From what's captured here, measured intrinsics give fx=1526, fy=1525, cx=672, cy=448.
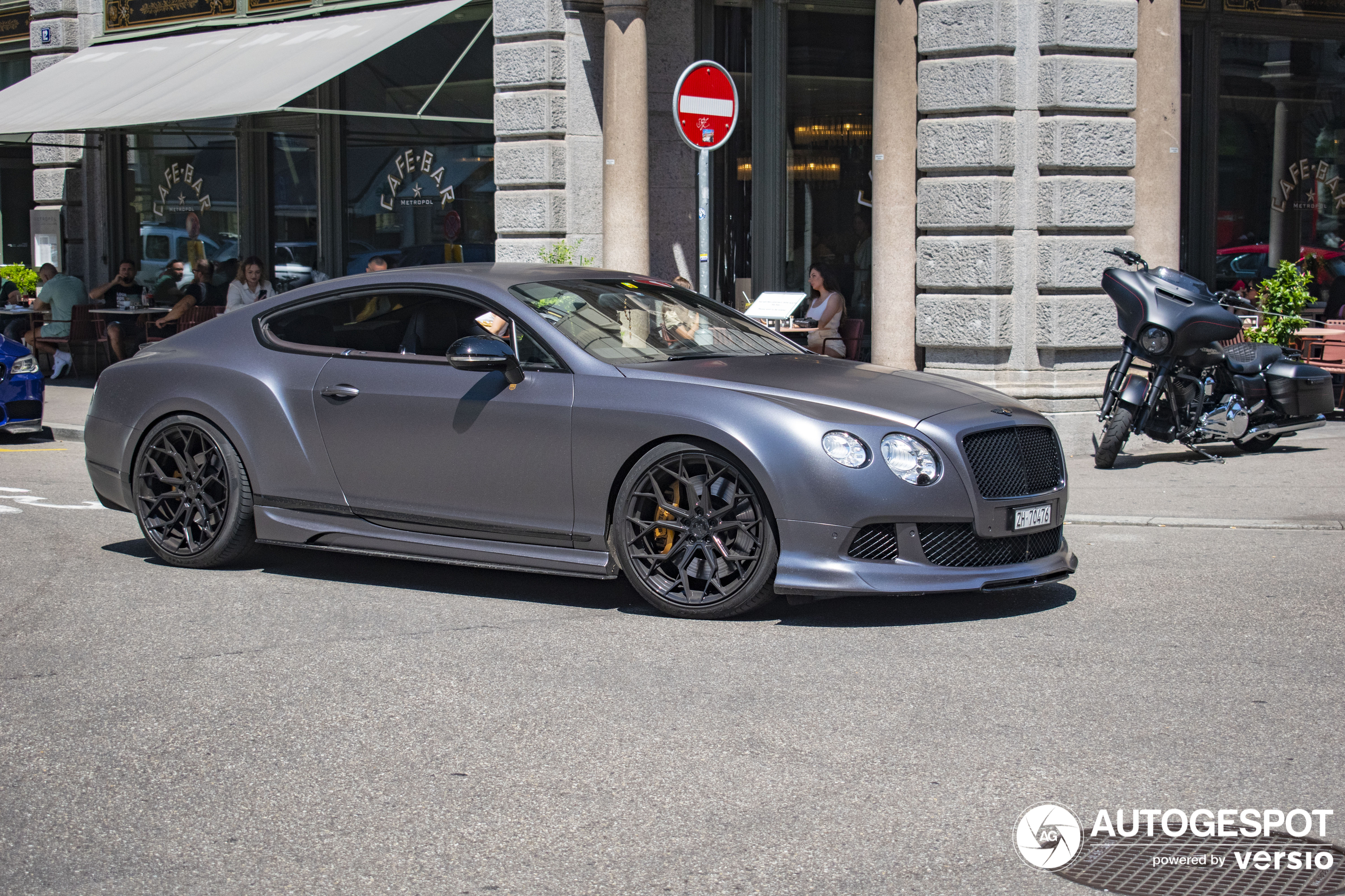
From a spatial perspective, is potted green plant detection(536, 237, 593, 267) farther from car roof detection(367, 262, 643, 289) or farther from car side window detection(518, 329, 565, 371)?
car side window detection(518, 329, 565, 371)

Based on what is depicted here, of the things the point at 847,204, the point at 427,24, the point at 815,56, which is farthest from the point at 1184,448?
the point at 427,24

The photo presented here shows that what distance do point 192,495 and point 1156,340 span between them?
673cm

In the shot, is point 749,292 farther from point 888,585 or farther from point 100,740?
point 100,740

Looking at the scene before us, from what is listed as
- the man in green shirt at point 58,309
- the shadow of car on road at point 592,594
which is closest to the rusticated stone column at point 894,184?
the shadow of car on road at point 592,594

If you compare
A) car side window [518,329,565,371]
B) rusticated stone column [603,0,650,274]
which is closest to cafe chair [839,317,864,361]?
rusticated stone column [603,0,650,274]

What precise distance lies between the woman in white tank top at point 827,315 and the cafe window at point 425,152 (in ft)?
13.9

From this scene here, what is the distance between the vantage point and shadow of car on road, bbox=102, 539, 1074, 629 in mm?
6297

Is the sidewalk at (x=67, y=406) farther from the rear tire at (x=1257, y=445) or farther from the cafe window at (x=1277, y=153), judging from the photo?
the cafe window at (x=1277, y=153)

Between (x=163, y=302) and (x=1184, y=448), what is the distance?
13.4 metres

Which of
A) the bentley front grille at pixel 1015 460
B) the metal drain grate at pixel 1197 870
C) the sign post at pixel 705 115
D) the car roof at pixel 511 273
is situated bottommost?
the metal drain grate at pixel 1197 870

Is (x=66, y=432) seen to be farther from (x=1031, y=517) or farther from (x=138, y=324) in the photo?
(x=1031, y=517)

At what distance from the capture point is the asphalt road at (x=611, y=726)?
3.69 metres

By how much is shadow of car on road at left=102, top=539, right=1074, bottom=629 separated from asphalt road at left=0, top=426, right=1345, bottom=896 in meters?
0.03

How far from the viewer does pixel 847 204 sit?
13.9m
